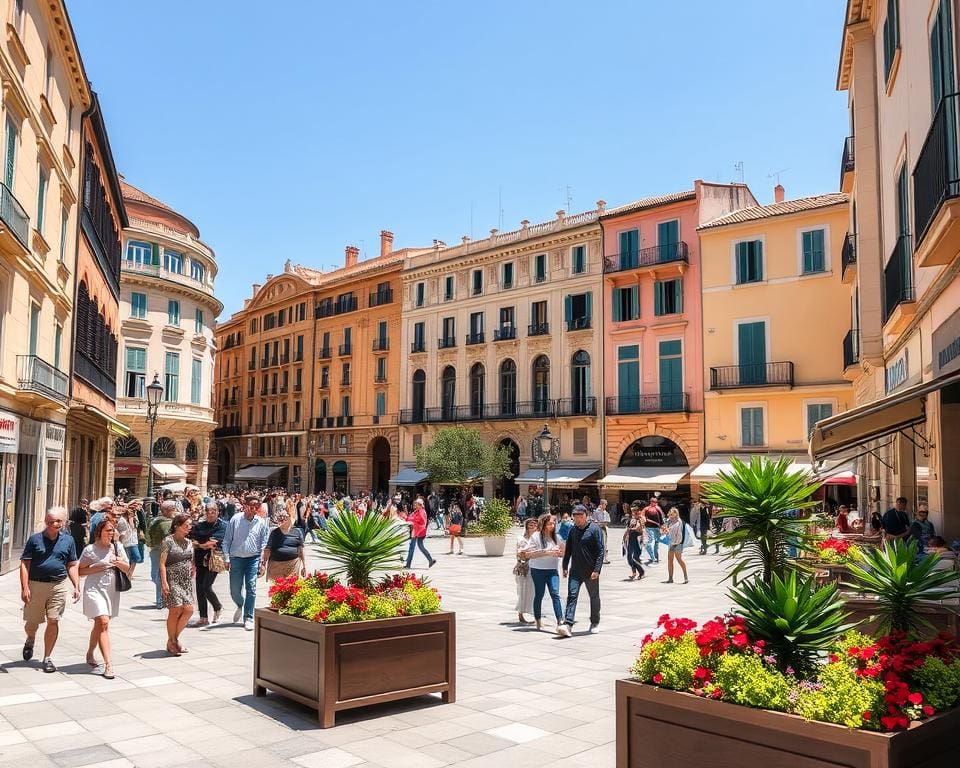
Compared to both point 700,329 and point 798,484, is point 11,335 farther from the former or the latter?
point 700,329

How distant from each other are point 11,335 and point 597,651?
557 inches

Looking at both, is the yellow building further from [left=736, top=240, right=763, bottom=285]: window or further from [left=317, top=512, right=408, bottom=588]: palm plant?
[left=317, top=512, right=408, bottom=588]: palm plant

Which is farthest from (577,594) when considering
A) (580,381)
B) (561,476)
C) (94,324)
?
(580,381)

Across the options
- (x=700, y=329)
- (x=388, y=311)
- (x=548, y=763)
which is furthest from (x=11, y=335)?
(x=388, y=311)

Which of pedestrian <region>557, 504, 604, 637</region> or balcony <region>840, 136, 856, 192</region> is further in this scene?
balcony <region>840, 136, 856, 192</region>

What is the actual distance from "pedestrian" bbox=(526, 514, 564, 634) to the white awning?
3727 cm

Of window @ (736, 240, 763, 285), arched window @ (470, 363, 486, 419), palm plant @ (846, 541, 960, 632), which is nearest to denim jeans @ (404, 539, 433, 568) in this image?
palm plant @ (846, 541, 960, 632)

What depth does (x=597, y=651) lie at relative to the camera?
10102 millimetres

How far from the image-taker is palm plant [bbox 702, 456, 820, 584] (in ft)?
17.8

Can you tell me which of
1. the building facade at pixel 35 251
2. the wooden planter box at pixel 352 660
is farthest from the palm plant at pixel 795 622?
the building facade at pixel 35 251

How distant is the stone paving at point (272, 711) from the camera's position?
20.1 feet

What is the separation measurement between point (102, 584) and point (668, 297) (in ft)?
109

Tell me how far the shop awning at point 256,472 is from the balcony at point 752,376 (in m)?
35.1

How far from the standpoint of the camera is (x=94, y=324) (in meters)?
28.5
